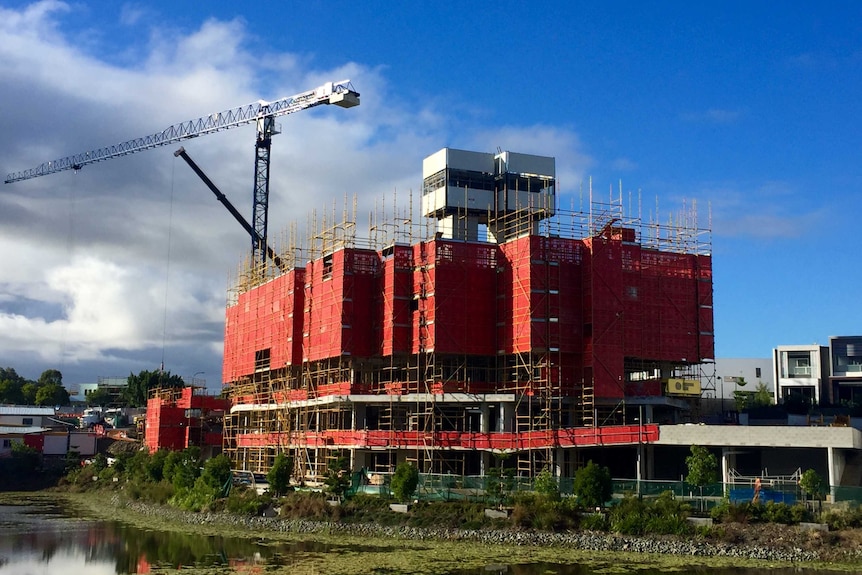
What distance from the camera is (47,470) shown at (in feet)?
370

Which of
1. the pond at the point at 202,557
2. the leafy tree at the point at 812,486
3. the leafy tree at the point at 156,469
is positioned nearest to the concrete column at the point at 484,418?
the pond at the point at 202,557

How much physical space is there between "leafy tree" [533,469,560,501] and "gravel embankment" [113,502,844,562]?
308 cm

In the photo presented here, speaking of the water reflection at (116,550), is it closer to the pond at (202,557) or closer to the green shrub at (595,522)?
the pond at (202,557)

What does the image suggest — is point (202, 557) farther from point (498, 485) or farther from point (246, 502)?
point (498, 485)

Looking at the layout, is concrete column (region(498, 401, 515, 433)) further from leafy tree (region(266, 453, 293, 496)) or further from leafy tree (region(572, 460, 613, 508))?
leafy tree (region(572, 460, 613, 508))

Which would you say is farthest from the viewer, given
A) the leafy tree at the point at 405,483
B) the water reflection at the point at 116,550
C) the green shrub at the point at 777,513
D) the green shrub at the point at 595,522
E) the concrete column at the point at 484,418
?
the concrete column at the point at 484,418

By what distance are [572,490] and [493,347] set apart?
2088 centimetres

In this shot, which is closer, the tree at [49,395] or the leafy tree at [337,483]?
the leafy tree at [337,483]

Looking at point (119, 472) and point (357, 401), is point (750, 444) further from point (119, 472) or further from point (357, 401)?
point (119, 472)

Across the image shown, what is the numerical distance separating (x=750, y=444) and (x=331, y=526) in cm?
2777

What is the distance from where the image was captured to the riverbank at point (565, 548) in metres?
46.3

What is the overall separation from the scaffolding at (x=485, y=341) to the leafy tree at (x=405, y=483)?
33.2ft

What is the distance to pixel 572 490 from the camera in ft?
191

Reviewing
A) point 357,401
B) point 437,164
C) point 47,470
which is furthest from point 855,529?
point 47,470
